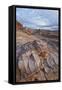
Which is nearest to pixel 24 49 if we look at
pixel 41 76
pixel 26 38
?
pixel 26 38

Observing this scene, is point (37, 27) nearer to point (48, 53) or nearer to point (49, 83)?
point (48, 53)

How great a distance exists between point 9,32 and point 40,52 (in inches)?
11.2

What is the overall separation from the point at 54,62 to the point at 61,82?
0.57 ft

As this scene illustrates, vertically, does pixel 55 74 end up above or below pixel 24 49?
below

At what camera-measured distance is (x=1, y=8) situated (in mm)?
2295

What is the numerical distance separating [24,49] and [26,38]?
0.08m

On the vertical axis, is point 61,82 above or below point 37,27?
below

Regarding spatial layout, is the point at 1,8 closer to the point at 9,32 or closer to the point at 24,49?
the point at 9,32

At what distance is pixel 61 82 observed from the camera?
242cm
